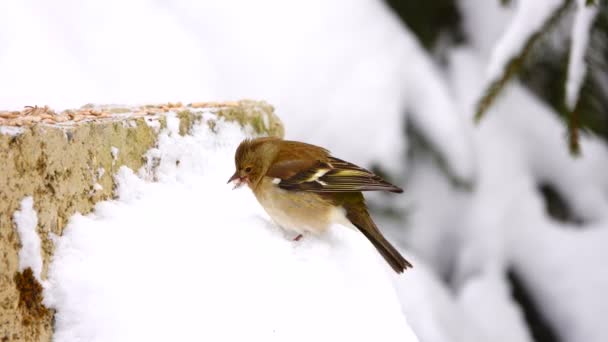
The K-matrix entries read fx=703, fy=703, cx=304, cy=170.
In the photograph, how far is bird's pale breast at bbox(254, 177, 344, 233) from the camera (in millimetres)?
2920

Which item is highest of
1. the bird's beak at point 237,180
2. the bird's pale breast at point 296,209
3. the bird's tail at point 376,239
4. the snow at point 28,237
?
the bird's beak at point 237,180

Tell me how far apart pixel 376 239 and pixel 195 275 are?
1.08m

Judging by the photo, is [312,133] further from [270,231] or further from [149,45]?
[270,231]

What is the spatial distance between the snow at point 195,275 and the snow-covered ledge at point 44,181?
49 millimetres

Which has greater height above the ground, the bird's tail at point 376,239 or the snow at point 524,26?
the snow at point 524,26

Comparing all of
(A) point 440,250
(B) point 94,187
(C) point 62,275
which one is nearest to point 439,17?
(A) point 440,250

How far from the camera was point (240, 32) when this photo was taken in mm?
4727

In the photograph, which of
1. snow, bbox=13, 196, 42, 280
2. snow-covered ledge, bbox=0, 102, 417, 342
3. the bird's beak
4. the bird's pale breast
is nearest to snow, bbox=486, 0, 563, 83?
the bird's pale breast

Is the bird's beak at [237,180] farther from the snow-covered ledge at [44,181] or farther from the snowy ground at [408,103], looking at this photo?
the snow-covered ledge at [44,181]

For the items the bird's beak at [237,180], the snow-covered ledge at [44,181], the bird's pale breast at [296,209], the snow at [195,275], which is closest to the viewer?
the snow-covered ledge at [44,181]

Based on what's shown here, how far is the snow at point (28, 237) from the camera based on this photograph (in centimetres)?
184

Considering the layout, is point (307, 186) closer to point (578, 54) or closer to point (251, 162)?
point (251, 162)

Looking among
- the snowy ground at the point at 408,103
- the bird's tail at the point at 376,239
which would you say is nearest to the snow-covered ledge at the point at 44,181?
the snowy ground at the point at 408,103

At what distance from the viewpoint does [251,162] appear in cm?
305
